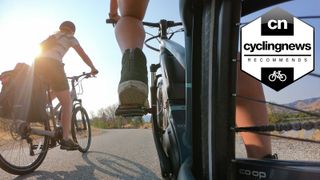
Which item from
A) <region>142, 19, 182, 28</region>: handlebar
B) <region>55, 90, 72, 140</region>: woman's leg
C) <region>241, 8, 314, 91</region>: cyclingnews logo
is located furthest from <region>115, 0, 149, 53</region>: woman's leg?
<region>55, 90, 72, 140</region>: woman's leg

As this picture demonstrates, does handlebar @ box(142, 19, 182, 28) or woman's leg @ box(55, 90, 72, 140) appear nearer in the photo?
handlebar @ box(142, 19, 182, 28)

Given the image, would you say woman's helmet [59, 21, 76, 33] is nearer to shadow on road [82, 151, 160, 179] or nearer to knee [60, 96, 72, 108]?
knee [60, 96, 72, 108]

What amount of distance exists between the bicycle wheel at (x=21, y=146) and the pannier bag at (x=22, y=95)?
107 millimetres

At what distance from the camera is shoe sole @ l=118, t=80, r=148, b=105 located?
1822mm

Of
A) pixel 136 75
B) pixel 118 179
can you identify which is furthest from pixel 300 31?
pixel 118 179

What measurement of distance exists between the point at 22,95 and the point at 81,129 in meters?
2.23

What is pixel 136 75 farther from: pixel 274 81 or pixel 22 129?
pixel 22 129

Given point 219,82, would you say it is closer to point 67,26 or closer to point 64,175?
point 64,175

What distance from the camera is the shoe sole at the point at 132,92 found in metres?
1.82

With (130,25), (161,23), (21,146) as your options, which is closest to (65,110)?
(21,146)

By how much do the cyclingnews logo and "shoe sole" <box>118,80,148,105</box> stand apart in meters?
0.95

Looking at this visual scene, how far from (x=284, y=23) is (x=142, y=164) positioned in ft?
11.5

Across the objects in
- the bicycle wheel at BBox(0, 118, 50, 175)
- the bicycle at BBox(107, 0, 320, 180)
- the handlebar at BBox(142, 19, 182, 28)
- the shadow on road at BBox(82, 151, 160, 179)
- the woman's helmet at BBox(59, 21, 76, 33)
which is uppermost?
the woman's helmet at BBox(59, 21, 76, 33)

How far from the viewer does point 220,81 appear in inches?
37.8
